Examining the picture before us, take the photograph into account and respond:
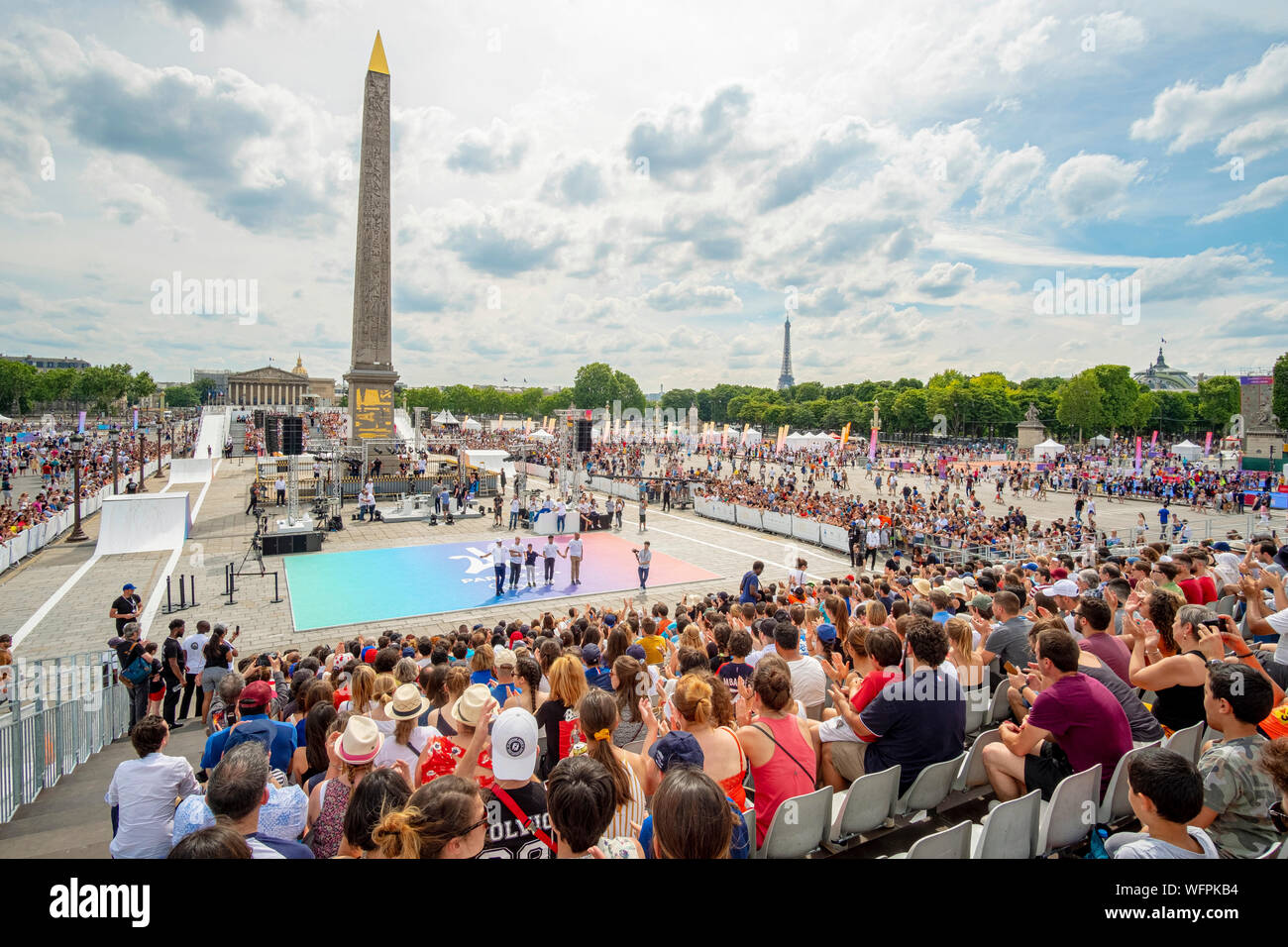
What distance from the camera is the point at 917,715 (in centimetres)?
403

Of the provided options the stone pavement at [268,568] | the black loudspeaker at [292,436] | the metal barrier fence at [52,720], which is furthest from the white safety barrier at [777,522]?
the metal barrier fence at [52,720]

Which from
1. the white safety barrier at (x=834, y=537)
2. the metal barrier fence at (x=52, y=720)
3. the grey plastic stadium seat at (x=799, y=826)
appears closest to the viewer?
the grey plastic stadium seat at (x=799, y=826)

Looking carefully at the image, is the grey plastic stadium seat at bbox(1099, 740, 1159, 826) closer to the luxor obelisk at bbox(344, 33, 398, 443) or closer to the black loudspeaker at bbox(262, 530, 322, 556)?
the black loudspeaker at bbox(262, 530, 322, 556)

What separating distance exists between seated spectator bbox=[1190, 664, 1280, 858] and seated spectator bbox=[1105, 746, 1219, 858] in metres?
0.50

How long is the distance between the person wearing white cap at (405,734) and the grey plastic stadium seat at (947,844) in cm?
288

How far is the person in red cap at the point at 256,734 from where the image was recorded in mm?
4430

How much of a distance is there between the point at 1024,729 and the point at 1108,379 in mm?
92444

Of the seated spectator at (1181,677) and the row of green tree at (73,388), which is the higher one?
the row of green tree at (73,388)

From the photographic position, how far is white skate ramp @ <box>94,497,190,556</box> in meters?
19.4

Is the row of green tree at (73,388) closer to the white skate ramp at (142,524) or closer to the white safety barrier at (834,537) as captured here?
the white skate ramp at (142,524)

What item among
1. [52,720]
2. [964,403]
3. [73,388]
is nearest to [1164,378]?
[964,403]

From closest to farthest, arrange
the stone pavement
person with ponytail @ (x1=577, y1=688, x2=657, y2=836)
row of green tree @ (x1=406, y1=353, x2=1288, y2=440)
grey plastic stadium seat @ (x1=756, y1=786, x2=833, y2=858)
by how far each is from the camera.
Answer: person with ponytail @ (x1=577, y1=688, x2=657, y2=836) < grey plastic stadium seat @ (x1=756, y1=786, x2=833, y2=858) < the stone pavement < row of green tree @ (x1=406, y1=353, x2=1288, y2=440)

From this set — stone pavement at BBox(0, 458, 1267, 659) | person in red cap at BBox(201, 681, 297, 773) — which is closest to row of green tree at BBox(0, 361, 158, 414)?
stone pavement at BBox(0, 458, 1267, 659)

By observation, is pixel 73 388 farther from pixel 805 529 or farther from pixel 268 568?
pixel 805 529
